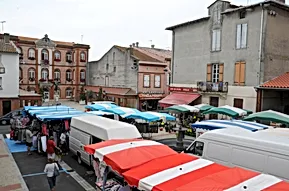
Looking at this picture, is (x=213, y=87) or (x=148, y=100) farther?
(x=148, y=100)

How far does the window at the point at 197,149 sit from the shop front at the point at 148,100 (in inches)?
890

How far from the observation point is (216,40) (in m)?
22.8

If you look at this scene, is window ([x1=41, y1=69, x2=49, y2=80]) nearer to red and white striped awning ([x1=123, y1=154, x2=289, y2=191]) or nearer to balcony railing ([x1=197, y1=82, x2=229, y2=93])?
balcony railing ([x1=197, y1=82, x2=229, y2=93])

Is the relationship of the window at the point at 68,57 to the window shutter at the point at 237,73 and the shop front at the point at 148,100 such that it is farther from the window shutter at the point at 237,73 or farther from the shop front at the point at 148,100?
the window shutter at the point at 237,73

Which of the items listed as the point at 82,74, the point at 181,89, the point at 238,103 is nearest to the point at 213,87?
the point at 238,103

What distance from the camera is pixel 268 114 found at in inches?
604

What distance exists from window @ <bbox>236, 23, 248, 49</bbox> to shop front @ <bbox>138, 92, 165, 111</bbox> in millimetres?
14359

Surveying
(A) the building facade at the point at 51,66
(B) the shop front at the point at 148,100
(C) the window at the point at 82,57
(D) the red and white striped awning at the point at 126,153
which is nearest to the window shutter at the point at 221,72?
(B) the shop front at the point at 148,100

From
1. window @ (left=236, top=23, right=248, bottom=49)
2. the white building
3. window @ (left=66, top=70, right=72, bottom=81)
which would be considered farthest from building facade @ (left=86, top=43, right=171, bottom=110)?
window @ (left=236, top=23, right=248, bottom=49)

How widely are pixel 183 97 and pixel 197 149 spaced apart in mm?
15771

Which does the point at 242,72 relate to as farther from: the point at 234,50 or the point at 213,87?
the point at 213,87

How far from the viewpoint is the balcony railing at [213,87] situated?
2172 centimetres

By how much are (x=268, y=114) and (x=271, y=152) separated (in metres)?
8.88

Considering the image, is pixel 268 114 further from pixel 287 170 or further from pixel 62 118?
pixel 62 118
